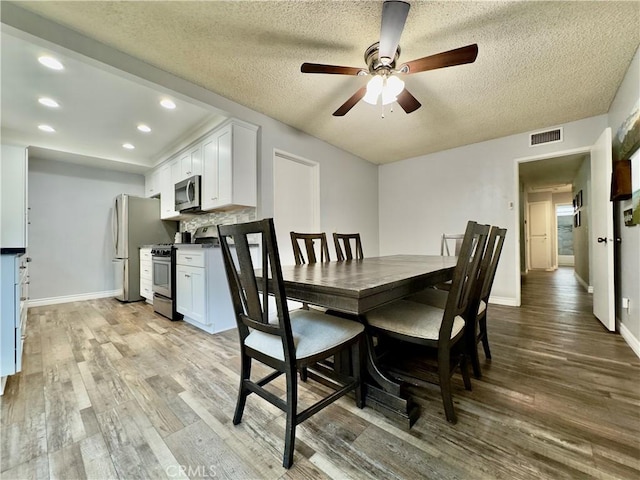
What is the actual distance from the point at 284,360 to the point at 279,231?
2372 mm

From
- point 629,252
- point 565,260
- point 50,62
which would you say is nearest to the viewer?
point 50,62

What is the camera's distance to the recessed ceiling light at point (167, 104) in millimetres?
2613

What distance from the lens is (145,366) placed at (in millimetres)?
1979

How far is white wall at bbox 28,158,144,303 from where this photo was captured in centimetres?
399

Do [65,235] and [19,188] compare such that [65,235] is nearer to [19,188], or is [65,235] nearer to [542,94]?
[19,188]

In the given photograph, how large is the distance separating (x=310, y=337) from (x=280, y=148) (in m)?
2.68

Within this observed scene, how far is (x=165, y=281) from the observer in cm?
Answer: 328

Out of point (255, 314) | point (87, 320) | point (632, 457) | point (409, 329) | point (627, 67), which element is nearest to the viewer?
point (632, 457)

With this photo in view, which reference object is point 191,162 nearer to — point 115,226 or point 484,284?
point 115,226

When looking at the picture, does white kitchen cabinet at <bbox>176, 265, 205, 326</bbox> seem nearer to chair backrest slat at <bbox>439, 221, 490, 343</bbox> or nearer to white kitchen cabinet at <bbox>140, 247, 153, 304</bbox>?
white kitchen cabinet at <bbox>140, 247, 153, 304</bbox>

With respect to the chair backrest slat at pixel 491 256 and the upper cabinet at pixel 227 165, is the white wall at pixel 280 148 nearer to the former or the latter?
the upper cabinet at pixel 227 165

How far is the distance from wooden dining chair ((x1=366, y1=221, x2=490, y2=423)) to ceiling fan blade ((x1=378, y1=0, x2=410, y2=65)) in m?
1.18

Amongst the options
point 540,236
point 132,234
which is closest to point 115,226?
point 132,234

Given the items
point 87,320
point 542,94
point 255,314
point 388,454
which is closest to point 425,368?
point 388,454
